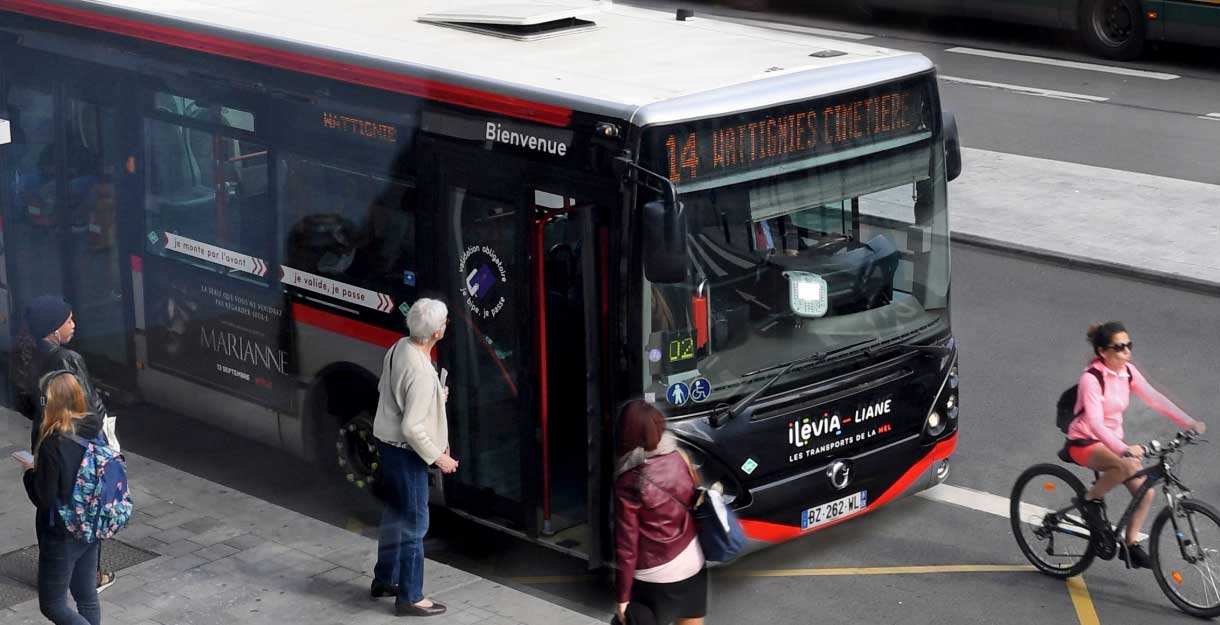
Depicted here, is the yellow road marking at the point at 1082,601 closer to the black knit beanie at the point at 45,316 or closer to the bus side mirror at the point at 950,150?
the bus side mirror at the point at 950,150

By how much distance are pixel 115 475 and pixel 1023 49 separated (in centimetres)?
1989

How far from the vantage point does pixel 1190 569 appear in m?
8.30

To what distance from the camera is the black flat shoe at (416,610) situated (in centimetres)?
803

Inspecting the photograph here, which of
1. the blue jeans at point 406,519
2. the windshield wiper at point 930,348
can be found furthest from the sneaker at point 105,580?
the windshield wiper at point 930,348

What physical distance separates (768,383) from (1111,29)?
16937mm

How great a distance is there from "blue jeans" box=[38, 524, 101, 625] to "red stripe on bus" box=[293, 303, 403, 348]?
2.22 m

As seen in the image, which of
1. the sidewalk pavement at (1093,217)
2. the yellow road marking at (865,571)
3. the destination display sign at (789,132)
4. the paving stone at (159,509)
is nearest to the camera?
the destination display sign at (789,132)

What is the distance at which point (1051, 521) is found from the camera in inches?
343

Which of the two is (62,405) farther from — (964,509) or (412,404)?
(964,509)

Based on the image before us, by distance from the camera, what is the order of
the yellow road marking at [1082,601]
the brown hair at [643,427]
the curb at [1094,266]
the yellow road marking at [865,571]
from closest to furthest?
the brown hair at [643,427]
the yellow road marking at [1082,601]
the yellow road marking at [865,571]
the curb at [1094,266]

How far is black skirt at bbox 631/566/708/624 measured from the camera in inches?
267

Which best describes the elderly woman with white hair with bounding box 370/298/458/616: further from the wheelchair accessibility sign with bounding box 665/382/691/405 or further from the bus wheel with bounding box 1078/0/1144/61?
the bus wheel with bounding box 1078/0/1144/61

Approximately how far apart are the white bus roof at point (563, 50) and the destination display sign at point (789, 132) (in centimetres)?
7

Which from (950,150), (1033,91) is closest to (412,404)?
(950,150)
